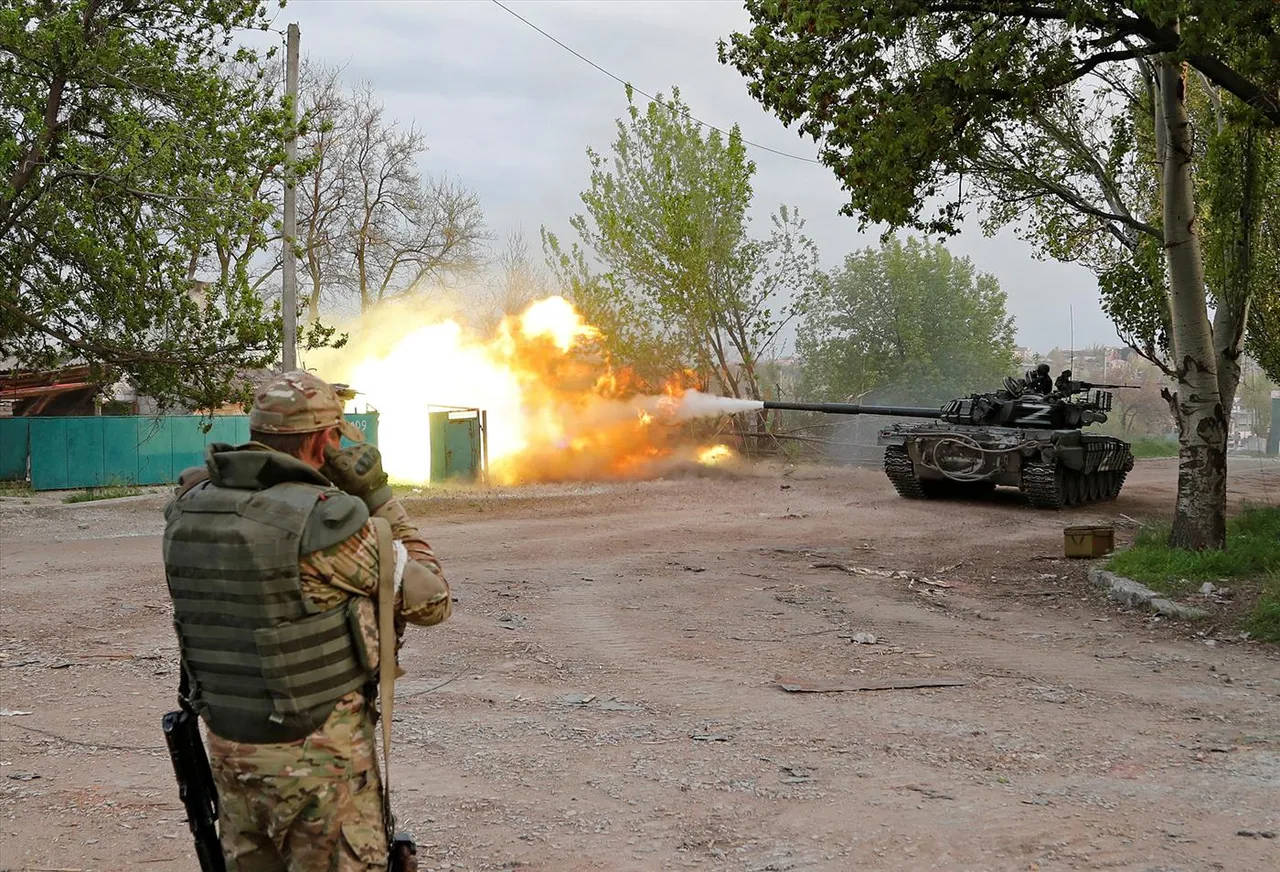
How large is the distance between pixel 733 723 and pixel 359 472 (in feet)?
13.1

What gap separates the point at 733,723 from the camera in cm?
653

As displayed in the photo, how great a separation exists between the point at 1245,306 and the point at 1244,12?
4568 millimetres

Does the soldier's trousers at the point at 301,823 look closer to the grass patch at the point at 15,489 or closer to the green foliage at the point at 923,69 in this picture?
the green foliage at the point at 923,69

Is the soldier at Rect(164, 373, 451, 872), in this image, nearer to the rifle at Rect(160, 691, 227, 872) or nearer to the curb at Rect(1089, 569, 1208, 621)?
the rifle at Rect(160, 691, 227, 872)

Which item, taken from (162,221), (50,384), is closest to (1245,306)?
(162,221)

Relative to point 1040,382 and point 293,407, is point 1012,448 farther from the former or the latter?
point 293,407

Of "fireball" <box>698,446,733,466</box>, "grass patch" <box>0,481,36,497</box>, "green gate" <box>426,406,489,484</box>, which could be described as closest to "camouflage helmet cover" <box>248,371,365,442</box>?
"green gate" <box>426,406,489,484</box>

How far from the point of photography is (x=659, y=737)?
6270 millimetres

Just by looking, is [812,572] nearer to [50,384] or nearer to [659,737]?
[659,737]

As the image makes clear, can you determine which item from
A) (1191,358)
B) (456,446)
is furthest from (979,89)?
(456,446)

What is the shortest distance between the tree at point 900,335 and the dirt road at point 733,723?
33511mm

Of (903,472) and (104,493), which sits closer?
(903,472)

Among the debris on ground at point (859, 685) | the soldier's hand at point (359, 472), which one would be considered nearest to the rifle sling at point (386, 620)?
the soldier's hand at point (359, 472)

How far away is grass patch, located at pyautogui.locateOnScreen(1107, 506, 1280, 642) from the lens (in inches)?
410
